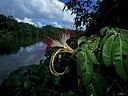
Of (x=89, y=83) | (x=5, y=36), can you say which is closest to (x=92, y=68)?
(x=89, y=83)

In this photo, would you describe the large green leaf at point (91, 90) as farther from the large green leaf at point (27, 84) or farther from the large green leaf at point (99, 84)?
the large green leaf at point (27, 84)

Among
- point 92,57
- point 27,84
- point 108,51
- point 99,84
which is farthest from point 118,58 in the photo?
point 27,84

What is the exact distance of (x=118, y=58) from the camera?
1935 millimetres

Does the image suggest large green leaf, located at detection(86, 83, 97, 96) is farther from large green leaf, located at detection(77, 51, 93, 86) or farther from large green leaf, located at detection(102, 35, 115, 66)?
large green leaf, located at detection(102, 35, 115, 66)

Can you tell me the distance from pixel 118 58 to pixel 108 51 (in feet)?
0.29

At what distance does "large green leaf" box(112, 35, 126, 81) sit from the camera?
1.91 meters

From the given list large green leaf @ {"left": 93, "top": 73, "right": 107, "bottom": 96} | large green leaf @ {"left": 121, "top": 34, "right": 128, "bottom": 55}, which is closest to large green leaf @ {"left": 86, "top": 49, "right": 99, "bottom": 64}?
large green leaf @ {"left": 93, "top": 73, "right": 107, "bottom": 96}

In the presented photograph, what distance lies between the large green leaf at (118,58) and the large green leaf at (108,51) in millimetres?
28

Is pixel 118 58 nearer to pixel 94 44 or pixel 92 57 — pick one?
pixel 92 57

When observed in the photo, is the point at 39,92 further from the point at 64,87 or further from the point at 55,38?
the point at 55,38

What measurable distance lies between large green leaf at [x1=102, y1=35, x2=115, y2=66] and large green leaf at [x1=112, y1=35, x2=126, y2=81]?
0.09ft

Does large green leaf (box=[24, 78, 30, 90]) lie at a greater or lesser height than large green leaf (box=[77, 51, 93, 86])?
lesser

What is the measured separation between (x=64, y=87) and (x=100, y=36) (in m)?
0.77

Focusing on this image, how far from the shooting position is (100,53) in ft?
7.06
